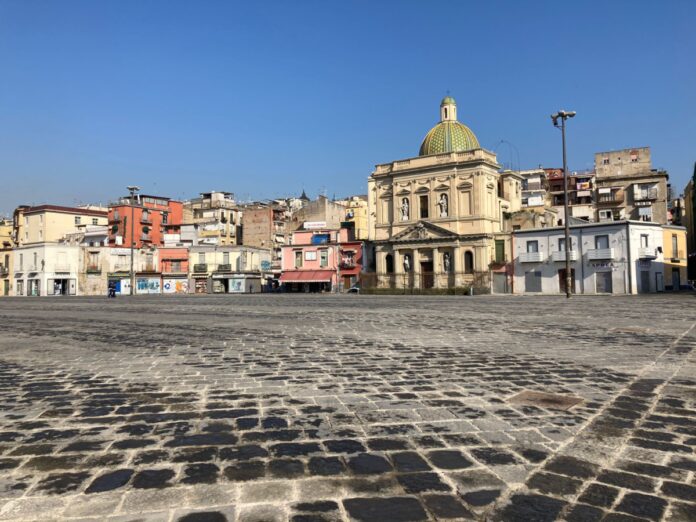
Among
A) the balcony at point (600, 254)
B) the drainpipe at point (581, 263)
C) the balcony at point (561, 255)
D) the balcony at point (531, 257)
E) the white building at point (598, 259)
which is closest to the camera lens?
the white building at point (598, 259)

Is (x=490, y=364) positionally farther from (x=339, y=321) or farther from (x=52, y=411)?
(x=339, y=321)

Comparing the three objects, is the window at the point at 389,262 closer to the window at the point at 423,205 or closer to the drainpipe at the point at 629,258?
the window at the point at 423,205

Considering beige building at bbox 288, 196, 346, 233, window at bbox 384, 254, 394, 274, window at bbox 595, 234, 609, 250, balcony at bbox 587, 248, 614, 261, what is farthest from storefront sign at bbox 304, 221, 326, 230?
window at bbox 595, 234, 609, 250

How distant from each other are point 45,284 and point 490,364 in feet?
217

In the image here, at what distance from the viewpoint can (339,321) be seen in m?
17.4

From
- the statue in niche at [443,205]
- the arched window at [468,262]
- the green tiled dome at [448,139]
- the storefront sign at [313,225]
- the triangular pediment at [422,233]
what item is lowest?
the arched window at [468,262]

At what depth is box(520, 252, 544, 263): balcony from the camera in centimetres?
4769

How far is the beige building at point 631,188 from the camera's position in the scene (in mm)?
67075

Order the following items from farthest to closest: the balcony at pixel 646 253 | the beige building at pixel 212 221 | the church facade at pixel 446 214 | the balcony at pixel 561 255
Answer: the beige building at pixel 212 221 → the church facade at pixel 446 214 → the balcony at pixel 561 255 → the balcony at pixel 646 253

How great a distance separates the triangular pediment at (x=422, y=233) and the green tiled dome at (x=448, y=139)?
8.78m

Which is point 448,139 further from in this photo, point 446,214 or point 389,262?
point 389,262

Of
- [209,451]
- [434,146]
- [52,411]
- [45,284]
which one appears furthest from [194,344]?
[45,284]

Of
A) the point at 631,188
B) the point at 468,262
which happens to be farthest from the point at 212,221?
the point at 631,188

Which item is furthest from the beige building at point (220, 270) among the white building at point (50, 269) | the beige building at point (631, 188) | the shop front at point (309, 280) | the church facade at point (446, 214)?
Answer: the beige building at point (631, 188)
